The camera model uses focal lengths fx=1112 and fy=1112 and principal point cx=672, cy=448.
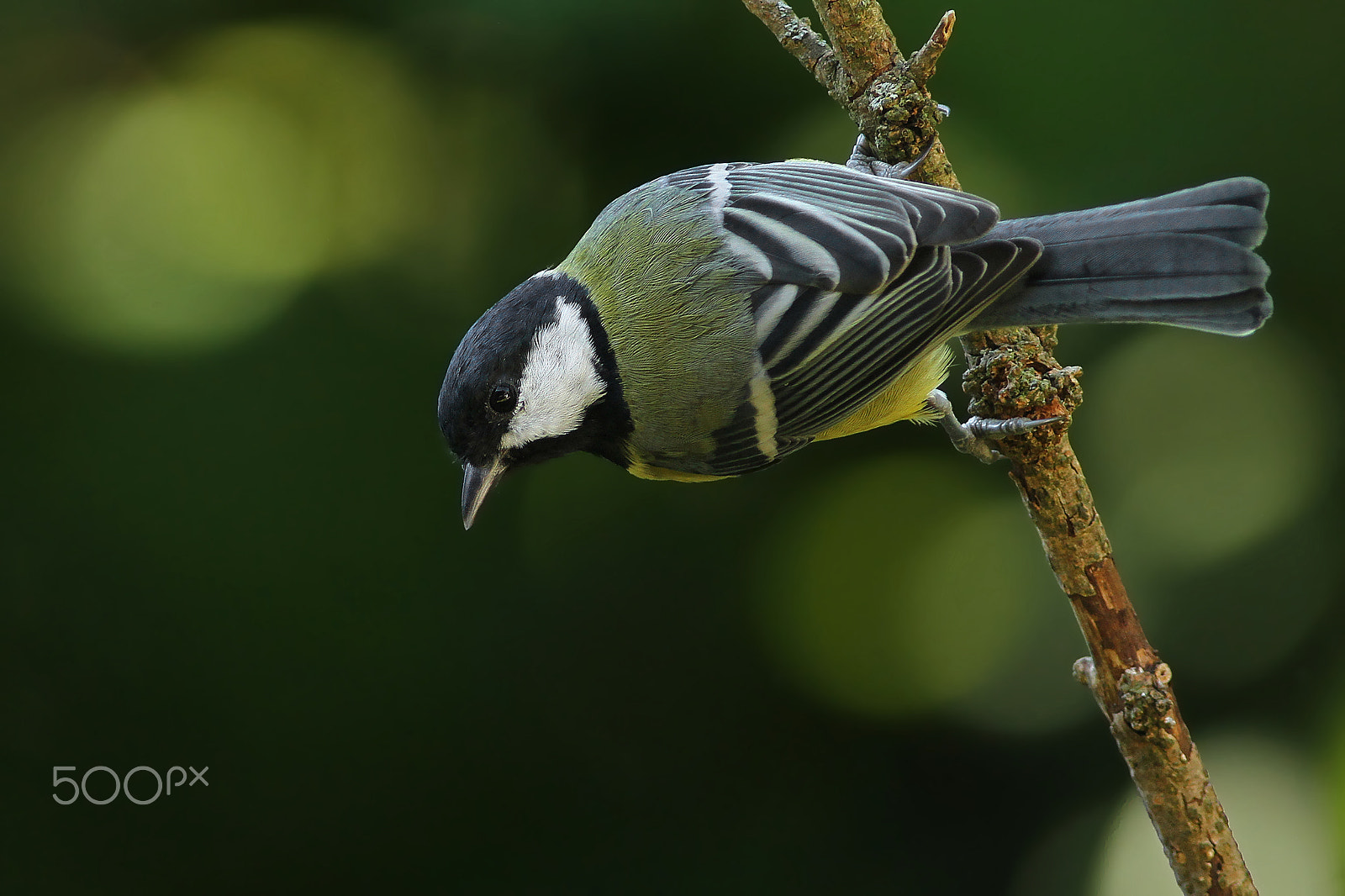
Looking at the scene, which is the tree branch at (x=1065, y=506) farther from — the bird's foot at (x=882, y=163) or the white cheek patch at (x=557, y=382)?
the white cheek patch at (x=557, y=382)

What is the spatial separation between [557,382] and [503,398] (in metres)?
0.10

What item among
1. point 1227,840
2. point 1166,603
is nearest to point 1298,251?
point 1166,603

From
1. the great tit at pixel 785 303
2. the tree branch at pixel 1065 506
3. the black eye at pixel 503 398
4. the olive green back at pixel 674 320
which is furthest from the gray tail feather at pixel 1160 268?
the black eye at pixel 503 398

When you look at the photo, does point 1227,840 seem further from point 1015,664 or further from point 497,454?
point 497,454

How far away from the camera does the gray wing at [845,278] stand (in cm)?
→ 175

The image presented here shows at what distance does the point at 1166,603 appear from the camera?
2.42 meters

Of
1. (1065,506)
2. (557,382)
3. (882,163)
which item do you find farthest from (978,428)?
→ (557,382)

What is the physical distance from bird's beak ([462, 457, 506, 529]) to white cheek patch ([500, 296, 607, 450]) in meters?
0.05

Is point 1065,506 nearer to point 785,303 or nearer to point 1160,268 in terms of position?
point 1160,268

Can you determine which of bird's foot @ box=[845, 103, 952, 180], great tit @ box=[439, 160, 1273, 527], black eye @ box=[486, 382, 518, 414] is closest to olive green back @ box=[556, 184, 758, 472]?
great tit @ box=[439, 160, 1273, 527]

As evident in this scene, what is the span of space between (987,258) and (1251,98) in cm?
114

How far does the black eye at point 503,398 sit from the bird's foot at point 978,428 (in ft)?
2.48

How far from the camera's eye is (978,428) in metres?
1.82

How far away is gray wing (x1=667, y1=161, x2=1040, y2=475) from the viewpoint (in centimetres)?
175
